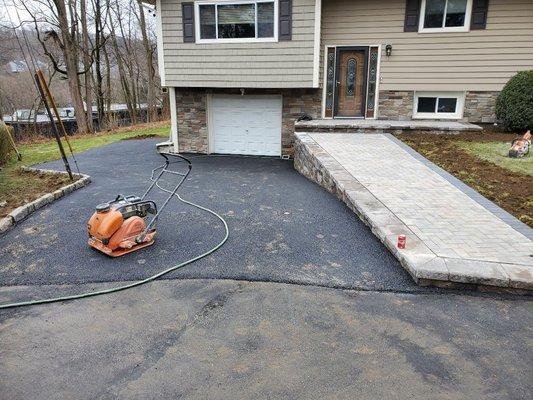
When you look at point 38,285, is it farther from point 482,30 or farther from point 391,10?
point 482,30

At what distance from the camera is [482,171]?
7465mm

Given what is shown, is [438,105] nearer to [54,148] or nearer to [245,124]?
[245,124]

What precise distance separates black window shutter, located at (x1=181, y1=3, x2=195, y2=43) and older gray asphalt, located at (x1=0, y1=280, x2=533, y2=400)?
29.7 ft

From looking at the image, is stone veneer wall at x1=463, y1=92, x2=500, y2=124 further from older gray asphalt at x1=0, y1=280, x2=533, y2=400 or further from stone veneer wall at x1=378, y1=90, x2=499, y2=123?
older gray asphalt at x1=0, y1=280, x2=533, y2=400

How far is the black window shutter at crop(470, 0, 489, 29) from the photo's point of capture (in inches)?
408

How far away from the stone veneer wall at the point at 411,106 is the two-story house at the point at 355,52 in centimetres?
3

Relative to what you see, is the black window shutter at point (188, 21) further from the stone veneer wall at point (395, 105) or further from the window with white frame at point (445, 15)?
the window with white frame at point (445, 15)

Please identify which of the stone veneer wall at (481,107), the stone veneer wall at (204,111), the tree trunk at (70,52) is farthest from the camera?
the tree trunk at (70,52)

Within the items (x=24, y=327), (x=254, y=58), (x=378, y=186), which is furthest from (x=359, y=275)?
(x=254, y=58)

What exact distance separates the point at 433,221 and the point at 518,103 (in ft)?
22.2

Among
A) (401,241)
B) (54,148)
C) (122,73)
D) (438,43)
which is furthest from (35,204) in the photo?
(122,73)

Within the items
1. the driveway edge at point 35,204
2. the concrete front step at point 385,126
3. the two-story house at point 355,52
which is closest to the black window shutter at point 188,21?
the two-story house at point 355,52

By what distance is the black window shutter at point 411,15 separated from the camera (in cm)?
1068

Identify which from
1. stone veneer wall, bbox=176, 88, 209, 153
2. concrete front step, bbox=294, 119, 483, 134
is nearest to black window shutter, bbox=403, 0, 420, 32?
concrete front step, bbox=294, 119, 483, 134
